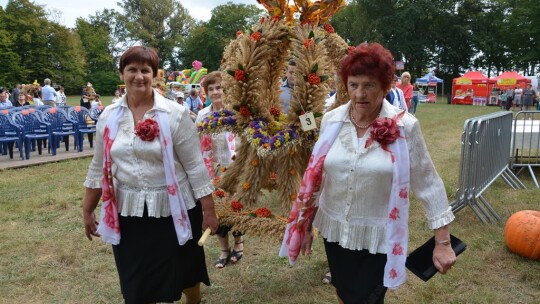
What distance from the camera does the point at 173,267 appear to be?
109 inches

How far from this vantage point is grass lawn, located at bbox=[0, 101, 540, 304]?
12.2ft

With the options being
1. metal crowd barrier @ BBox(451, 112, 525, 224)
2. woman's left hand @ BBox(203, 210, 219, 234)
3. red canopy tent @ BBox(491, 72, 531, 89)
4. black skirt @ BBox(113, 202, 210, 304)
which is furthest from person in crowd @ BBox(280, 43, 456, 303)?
red canopy tent @ BBox(491, 72, 531, 89)

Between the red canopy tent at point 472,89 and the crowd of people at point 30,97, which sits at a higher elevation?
the red canopy tent at point 472,89

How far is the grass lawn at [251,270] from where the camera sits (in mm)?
3707

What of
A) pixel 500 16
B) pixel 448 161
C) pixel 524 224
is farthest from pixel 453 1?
pixel 524 224

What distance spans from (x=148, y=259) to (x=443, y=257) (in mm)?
1748

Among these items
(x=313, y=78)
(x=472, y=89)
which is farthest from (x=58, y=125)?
(x=472, y=89)

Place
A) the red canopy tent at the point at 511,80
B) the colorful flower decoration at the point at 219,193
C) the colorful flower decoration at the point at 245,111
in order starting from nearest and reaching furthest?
1. the colorful flower decoration at the point at 245,111
2. the colorful flower decoration at the point at 219,193
3. the red canopy tent at the point at 511,80

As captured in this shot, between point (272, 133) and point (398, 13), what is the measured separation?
47177 mm

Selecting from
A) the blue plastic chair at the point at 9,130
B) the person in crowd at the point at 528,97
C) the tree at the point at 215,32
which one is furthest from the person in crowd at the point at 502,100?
the tree at the point at 215,32

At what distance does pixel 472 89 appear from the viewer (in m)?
33.8

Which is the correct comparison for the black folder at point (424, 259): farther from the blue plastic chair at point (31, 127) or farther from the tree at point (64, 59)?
the tree at point (64, 59)

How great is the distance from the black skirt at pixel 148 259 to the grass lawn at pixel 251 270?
0.94 meters

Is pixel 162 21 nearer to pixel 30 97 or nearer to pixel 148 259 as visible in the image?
pixel 30 97
